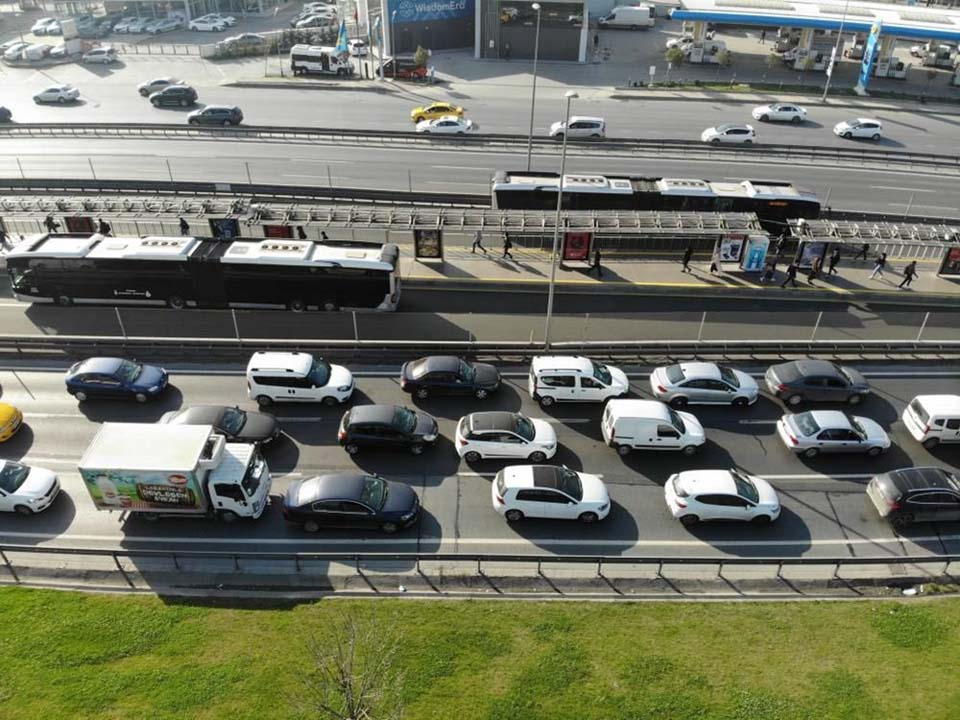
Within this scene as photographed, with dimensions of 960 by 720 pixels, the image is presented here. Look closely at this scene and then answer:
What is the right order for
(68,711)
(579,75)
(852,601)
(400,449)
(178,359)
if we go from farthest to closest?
(579,75)
(178,359)
(400,449)
(852,601)
(68,711)

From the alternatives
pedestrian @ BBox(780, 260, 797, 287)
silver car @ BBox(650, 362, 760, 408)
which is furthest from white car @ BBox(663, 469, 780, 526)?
pedestrian @ BBox(780, 260, 797, 287)

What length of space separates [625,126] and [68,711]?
5279 centimetres

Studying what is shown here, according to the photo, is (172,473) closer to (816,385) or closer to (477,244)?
(816,385)

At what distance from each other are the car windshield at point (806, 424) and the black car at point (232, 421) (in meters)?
16.9

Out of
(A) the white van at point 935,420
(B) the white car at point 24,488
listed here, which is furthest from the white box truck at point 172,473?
(A) the white van at point 935,420

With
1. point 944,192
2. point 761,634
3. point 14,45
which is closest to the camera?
point 761,634

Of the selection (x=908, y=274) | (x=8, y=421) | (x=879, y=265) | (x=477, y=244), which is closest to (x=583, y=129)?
(x=477, y=244)

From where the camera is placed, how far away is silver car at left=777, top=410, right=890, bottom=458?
Answer: 22.2 m

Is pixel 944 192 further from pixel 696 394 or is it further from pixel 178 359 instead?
pixel 178 359

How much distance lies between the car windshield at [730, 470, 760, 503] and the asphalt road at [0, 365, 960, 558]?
1.05m

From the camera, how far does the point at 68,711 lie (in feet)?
45.8

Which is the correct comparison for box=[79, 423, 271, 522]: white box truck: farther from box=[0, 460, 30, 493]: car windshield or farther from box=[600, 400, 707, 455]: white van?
box=[600, 400, 707, 455]: white van

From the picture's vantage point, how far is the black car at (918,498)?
778 inches

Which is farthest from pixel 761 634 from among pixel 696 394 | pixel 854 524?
pixel 696 394
